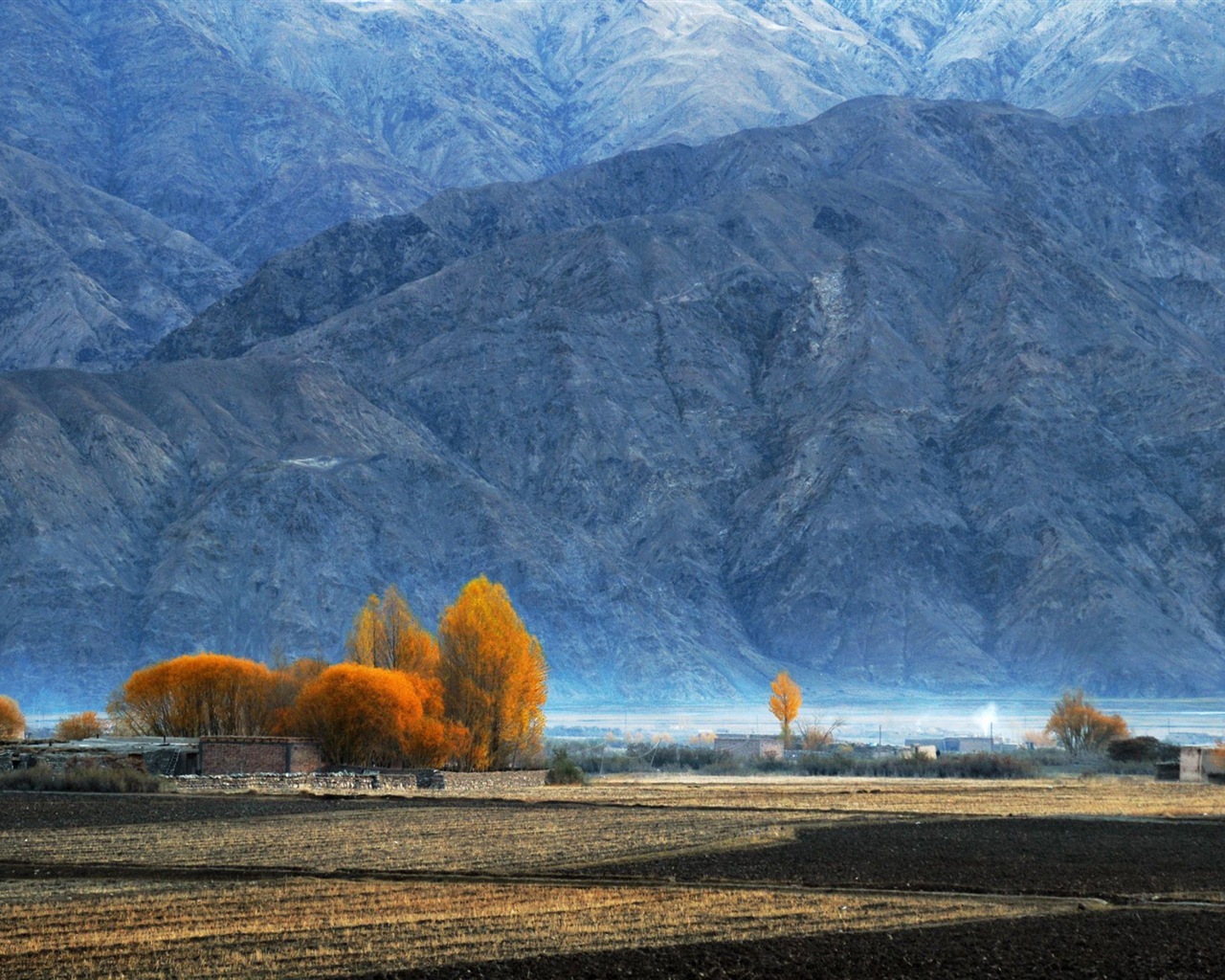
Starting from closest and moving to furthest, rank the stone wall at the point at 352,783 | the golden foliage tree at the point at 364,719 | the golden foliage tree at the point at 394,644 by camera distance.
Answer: the stone wall at the point at 352,783 → the golden foliage tree at the point at 364,719 → the golden foliage tree at the point at 394,644

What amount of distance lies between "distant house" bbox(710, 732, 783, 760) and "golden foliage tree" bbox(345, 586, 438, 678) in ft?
90.6

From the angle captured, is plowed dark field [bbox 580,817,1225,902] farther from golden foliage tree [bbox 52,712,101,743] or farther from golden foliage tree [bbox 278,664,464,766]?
golden foliage tree [bbox 52,712,101,743]

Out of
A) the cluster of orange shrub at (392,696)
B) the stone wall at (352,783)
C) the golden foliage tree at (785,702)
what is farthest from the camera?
the golden foliage tree at (785,702)

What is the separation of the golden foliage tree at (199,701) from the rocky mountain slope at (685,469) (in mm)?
65923

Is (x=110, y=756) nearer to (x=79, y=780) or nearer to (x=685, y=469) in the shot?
(x=79, y=780)

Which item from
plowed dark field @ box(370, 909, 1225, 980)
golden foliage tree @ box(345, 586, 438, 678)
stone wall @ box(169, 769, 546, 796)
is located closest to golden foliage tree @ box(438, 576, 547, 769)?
golden foliage tree @ box(345, 586, 438, 678)

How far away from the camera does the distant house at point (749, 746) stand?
340ft

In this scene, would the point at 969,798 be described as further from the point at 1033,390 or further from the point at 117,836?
the point at 1033,390

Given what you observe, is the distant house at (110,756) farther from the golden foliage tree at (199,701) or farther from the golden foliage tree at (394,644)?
the golden foliage tree at (394,644)

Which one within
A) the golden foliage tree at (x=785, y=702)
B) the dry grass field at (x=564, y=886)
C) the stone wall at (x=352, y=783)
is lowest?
the dry grass field at (x=564, y=886)

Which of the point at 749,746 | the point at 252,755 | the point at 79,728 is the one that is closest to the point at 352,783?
the point at 252,755

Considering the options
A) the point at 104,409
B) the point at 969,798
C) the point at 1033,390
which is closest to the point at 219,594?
the point at 104,409

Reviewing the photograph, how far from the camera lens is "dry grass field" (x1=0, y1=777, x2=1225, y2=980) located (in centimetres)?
2486

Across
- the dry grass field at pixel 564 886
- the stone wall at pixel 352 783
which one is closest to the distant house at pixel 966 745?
the stone wall at pixel 352 783
